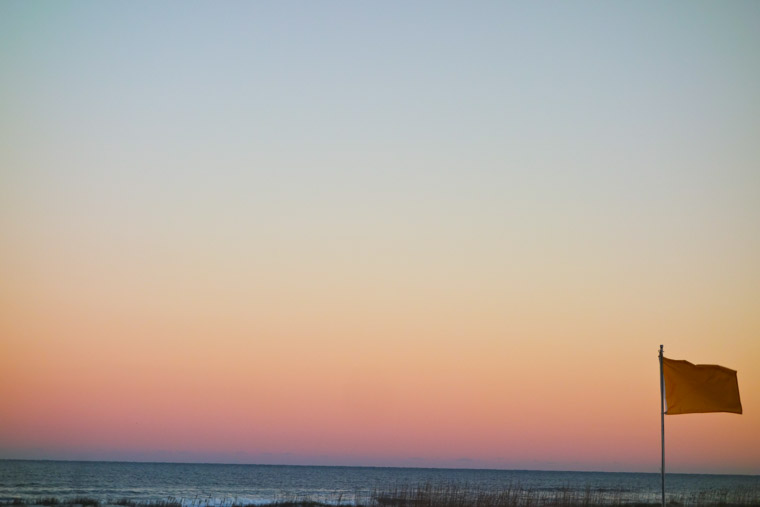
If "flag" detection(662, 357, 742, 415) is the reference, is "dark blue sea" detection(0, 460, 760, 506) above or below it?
below

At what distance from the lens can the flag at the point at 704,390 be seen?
19797mm

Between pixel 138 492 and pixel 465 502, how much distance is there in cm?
3734

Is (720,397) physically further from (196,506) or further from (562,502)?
(196,506)

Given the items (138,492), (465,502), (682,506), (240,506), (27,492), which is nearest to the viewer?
(465,502)

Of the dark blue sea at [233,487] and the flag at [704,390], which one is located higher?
the flag at [704,390]

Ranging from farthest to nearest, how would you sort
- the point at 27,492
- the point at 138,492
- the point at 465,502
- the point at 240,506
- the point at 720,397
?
1. the point at 138,492
2. the point at 27,492
3. the point at 240,506
4. the point at 465,502
5. the point at 720,397

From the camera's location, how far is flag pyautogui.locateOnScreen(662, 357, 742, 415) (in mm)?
19797

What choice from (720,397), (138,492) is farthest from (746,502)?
(138,492)

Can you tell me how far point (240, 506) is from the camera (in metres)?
40.3

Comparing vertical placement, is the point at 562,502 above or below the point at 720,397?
below

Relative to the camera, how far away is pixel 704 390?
1986 cm

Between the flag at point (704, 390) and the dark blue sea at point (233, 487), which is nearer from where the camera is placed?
the flag at point (704, 390)

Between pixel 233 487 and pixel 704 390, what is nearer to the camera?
pixel 704 390

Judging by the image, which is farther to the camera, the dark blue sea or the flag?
the dark blue sea
